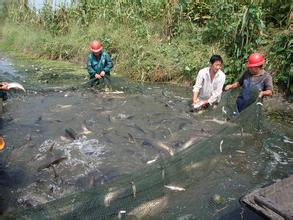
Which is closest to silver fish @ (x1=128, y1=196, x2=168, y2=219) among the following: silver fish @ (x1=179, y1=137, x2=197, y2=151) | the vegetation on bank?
silver fish @ (x1=179, y1=137, x2=197, y2=151)

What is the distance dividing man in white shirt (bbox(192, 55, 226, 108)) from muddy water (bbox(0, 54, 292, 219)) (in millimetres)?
371

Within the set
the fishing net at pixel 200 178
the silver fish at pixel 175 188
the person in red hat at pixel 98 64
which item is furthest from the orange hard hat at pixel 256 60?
the person in red hat at pixel 98 64

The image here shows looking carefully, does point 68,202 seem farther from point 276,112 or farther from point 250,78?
point 276,112

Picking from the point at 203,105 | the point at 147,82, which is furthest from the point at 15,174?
the point at 147,82

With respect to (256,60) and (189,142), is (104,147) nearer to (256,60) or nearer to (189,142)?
(189,142)

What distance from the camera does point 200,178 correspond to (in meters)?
5.39

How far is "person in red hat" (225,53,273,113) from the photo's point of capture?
6.67m

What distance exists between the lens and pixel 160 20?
14.1 metres

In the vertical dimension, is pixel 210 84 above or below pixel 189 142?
above

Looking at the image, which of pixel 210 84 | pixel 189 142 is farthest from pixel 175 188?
pixel 210 84

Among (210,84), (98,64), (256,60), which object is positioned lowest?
(98,64)

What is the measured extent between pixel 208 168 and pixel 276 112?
4077mm

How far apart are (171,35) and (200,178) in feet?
29.3

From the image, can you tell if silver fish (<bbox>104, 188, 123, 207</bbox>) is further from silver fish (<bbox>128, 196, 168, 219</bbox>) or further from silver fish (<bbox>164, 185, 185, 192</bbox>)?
silver fish (<bbox>164, 185, 185, 192</bbox>)
